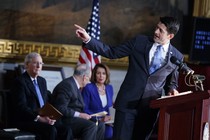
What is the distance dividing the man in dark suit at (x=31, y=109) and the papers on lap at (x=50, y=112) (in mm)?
177

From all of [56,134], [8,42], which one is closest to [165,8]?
[8,42]

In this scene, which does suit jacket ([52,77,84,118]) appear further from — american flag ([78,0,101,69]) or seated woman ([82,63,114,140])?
american flag ([78,0,101,69])

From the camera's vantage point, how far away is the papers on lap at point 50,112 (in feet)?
19.8

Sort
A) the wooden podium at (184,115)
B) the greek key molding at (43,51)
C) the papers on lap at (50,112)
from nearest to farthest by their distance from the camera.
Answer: the wooden podium at (184,115) < the papers on lap at (50,112) < the greek key molding at (43,51)

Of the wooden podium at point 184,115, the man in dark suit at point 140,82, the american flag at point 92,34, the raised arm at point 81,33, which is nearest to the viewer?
the wooden podium at point 184,115

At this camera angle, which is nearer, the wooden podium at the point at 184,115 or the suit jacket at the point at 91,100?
the wooden podium at the point at 184,115

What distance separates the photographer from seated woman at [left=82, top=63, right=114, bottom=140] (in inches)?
282

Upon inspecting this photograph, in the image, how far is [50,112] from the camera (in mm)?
6141

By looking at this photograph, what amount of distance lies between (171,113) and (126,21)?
4.70 meters

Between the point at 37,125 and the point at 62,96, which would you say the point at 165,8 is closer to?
the point at 62,96

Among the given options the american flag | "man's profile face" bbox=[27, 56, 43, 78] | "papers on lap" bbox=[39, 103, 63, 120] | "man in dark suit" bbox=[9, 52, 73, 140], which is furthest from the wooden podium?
the american flag

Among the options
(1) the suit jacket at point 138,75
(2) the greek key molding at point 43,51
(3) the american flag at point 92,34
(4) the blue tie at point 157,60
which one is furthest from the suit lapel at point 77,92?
(4) the blue tie at point 157,60

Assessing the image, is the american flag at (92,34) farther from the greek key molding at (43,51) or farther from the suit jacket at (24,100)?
the suit jacket at (24,100)

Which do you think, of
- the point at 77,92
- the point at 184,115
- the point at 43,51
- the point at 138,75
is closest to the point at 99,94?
the point at 77,92
